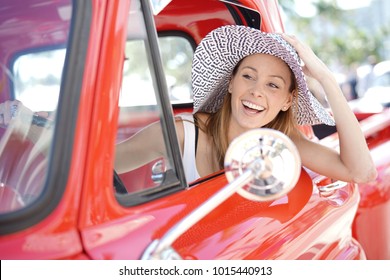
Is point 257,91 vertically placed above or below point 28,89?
below

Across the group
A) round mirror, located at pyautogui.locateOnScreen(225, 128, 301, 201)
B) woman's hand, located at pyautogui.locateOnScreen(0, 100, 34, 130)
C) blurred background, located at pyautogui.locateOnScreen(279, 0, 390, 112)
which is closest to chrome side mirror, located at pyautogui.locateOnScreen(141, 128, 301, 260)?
round mirror, located at pyautogui.locateOnScreen(225, 128, 301, 201)

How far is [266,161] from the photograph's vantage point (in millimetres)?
1234

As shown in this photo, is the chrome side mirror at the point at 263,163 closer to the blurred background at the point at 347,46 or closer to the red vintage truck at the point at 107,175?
the red vintage truck at the point at 107,175

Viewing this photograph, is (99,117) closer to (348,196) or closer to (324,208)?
(324,208)

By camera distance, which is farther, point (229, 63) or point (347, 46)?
point (347, 46)

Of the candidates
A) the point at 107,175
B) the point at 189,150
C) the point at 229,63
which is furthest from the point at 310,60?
the point at 107,175

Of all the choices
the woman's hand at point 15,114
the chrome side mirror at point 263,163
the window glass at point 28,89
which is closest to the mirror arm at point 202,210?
the chrome side mirror at point 263,163

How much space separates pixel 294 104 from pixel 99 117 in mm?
1083

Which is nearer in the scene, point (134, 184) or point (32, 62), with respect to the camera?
point (134, 184)

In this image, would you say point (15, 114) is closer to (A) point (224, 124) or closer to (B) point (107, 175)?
(B) point (107, 175)

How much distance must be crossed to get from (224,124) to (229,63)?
0.24 meters

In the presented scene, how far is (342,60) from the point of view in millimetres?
24625

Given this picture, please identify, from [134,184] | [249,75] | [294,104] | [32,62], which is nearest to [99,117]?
[134,184]
